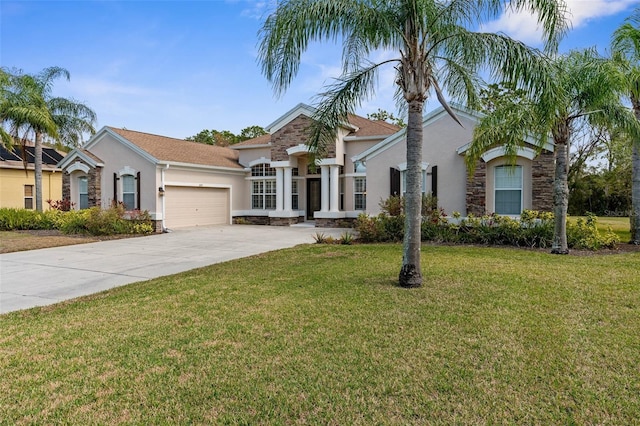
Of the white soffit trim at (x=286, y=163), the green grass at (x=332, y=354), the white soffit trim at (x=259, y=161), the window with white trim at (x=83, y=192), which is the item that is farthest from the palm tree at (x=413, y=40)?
the window with white trim at (x=83, y=192)

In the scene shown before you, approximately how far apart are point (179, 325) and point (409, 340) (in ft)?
9.80

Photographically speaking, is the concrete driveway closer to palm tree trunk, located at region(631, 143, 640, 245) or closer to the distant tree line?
palm tree trunk, located at region(631, 143, 640, 245)

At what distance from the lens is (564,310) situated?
5793mm

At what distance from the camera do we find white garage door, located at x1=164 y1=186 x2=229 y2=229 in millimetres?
19875

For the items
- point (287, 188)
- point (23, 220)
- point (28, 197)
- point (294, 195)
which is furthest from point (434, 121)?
point (28, 197)

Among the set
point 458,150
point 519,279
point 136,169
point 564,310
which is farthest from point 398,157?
point 136,169

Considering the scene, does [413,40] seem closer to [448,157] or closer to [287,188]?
[448,157]

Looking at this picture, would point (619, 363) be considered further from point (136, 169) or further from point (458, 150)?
point (136, 169)

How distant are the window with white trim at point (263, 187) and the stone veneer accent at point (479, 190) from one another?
1179 centimetres

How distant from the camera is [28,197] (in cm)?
2575

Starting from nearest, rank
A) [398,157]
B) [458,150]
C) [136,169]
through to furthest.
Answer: [458,150] < [398,157] < [136,169]

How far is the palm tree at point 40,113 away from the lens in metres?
19.3

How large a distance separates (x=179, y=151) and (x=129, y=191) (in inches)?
133

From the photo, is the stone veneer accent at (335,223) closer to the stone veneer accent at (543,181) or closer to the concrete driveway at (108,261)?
the concrete driveway at (108,261)
